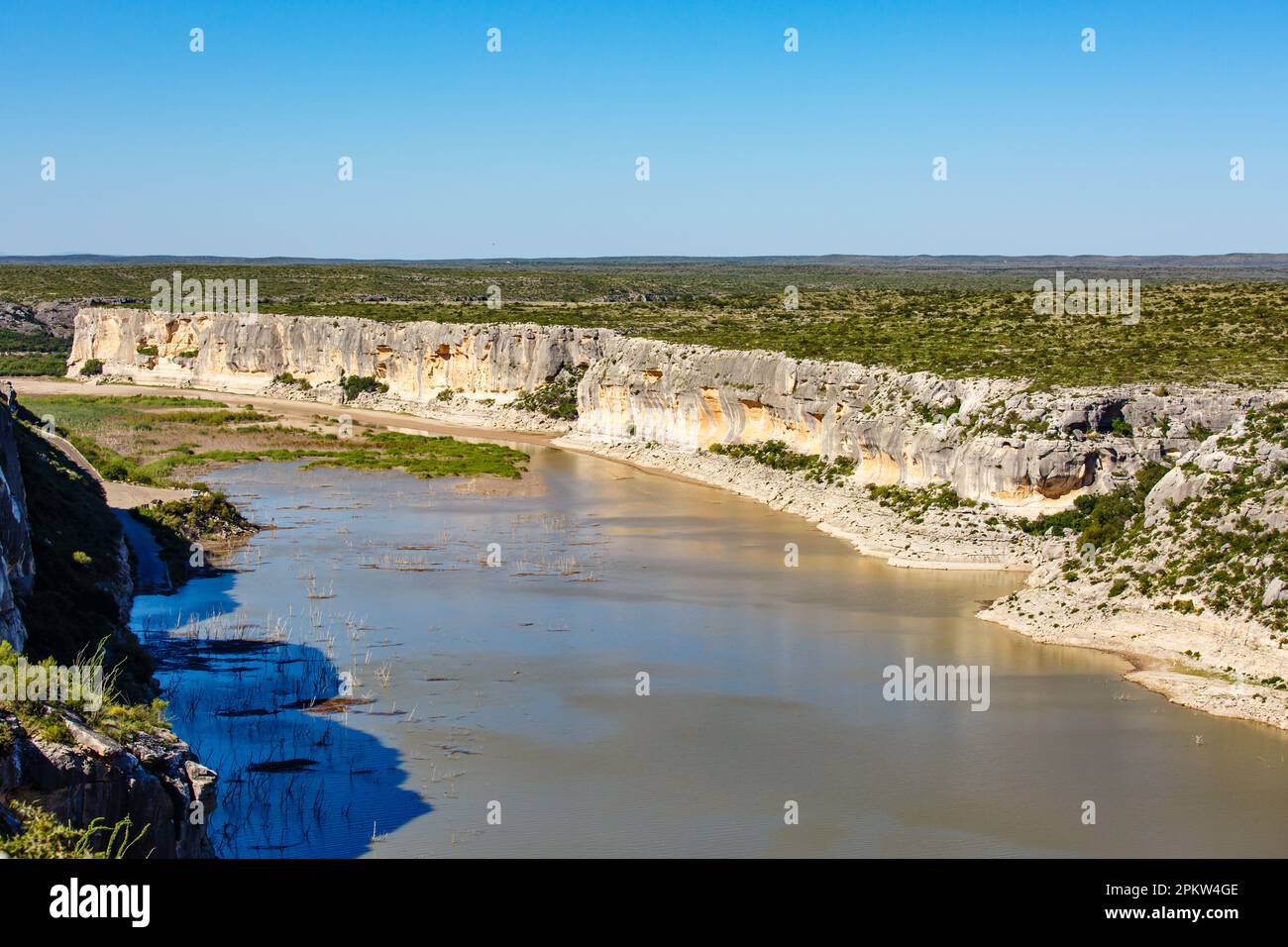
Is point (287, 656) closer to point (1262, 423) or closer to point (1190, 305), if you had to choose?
point (1262, 423)

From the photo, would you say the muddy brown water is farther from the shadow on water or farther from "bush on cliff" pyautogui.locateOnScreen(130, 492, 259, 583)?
"bush on cliff" pyautogui.locateOnScreen(130, 492, 259, 583)

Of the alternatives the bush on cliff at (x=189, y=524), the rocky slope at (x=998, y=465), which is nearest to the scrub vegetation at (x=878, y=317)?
the rocky slope at (x=998, y=465)

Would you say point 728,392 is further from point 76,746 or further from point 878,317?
point 76,746

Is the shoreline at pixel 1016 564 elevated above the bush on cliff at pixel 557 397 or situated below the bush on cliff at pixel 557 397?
below

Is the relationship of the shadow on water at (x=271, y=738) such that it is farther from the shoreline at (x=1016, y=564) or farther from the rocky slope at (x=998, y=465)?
the rocky slope at (x=998, y=465)

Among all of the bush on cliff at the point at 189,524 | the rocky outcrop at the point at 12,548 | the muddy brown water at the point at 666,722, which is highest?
the rocky outcrop at the point at 12,548

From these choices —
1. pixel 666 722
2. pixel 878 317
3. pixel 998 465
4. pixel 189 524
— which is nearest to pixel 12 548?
pixel 666 722

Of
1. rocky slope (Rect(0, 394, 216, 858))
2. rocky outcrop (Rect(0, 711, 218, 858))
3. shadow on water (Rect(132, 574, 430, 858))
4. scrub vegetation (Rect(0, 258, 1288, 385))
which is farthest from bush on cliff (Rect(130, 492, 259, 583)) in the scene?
scrub vegetation (Rect(0, 258, 1288, 385))
